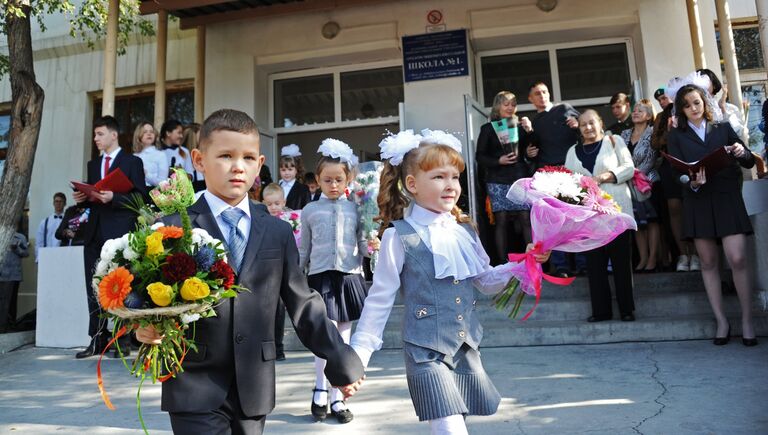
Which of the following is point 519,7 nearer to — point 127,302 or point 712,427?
point 712,427

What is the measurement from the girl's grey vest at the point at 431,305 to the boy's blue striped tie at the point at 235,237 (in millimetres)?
710

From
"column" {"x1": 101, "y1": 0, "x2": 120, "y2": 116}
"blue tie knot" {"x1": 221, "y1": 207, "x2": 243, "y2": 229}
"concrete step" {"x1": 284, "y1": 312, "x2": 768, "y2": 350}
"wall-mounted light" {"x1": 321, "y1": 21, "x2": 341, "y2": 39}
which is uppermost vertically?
"wall-mounted light" {"x1": 321, "y1": 21, "x2": 341, "y2": 39}

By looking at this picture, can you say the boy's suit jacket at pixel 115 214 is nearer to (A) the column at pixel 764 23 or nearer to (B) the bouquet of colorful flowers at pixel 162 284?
(B) the bouquet of colorful flowers at pixel 162 284

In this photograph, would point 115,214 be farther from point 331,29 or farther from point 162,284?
point 331,29

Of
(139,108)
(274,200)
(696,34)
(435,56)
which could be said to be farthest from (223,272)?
(139,108)

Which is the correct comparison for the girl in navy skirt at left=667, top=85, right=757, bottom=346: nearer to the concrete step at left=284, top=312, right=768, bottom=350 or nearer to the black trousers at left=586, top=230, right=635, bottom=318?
the concrete step at left=284, top=312, right=768, bottom=350

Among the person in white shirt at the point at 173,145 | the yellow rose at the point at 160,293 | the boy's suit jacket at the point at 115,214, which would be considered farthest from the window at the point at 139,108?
the yellow rose at the point at 160,293

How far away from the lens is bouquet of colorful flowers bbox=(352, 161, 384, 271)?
13.1ft

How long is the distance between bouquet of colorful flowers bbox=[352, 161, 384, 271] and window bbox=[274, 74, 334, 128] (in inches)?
213

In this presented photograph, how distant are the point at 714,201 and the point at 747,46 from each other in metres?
5.38

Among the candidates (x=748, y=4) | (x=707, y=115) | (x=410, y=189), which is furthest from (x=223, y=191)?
(x=748, y=4)

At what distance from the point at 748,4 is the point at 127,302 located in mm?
9744

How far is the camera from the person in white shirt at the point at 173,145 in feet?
20.8

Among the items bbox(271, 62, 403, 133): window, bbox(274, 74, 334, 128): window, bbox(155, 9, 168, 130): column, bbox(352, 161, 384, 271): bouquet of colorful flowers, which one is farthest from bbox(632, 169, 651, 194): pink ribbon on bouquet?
bbox(155, 9, 168, 130): column
